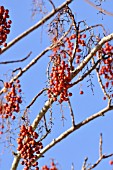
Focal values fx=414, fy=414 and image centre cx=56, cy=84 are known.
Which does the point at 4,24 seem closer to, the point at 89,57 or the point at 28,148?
the point at 89,57

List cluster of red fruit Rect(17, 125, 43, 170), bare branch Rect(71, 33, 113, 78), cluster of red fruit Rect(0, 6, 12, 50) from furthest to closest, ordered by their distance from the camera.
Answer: bare branch Rect(71, 33, 113, 78)
cluster of red fruit Rect(17, 125, 43, 170)
cluster of red fruit Rect(0, 6, 12, 50)

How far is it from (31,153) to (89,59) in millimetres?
805

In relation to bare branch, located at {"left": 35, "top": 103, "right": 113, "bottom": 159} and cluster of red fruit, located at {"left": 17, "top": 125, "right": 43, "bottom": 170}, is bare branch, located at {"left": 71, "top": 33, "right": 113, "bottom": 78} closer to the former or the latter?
bare branch, located at {"left": 35, "top": 103, "right": 113, "bottom": 159}

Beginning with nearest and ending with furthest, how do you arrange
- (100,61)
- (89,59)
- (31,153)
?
(31,153), (89,59), (100,61)

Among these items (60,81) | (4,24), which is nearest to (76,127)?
(60,81)

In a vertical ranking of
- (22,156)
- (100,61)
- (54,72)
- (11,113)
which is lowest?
(22,156)

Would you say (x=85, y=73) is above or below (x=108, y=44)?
below

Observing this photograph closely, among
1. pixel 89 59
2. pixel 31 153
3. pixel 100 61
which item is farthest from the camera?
pixel 100 61

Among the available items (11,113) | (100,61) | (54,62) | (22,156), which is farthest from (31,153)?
(100,61)

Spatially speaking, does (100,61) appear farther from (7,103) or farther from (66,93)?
(7,103)

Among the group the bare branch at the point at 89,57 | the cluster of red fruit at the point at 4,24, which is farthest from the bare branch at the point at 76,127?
the cluster of red fruit at the point at 4,24

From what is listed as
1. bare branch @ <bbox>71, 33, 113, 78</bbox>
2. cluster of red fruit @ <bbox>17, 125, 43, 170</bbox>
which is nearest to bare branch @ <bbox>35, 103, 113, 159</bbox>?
cluster of red fruit @ <bbox>17, 125, 43, 170</bbox>

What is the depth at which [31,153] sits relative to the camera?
9.30ft

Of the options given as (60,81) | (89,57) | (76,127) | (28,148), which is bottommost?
(28,148)
